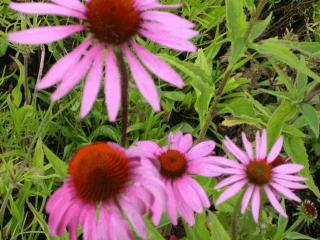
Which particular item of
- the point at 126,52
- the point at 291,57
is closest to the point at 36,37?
the point at 126,52

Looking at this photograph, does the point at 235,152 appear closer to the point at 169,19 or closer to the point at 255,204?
the point at 255,204

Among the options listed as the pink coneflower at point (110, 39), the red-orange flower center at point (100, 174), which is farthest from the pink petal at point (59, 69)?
the red-orange flower center at point (100, 174)

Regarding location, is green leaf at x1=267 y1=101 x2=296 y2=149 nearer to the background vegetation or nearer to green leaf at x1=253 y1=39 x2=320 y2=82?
the background vegetation

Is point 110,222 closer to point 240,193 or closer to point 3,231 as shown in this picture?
point 240,193

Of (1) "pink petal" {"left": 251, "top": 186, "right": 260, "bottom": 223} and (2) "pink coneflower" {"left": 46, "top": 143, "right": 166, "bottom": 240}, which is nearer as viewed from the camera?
(2) "pink coneflower" {"left": 46, "top": 143, "right": 166, "bottom": 240}

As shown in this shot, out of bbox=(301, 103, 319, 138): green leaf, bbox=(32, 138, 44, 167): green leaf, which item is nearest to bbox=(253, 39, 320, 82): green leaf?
bbox=(301, 103, 319, 138): green leaf
